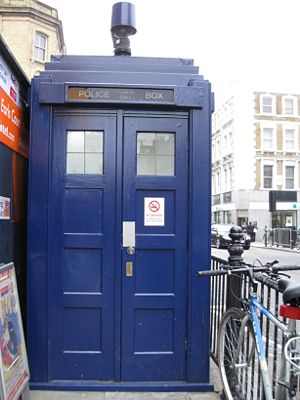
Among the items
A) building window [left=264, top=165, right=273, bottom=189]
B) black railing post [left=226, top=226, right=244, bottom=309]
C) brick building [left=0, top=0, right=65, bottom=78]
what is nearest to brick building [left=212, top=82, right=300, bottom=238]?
building window [left=264, top=165, right=273, bottom=189]

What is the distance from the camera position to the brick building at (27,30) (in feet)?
90.1

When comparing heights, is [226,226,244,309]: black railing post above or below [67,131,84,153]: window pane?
below

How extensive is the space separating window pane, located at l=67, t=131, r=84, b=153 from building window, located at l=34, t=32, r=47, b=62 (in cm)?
2664

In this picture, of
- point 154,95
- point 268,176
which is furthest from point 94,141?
point 268,176

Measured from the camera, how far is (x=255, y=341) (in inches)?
123

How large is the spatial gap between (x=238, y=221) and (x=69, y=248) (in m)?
37.4

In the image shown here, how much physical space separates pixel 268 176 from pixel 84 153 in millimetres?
37158

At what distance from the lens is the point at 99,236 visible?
3852 millimetres

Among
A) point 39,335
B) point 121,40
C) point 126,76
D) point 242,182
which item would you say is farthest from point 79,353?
point 242,182

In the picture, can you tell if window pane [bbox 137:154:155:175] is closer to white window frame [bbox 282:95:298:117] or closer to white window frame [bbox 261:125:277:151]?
white window frame [bbox 261:125:277:151]

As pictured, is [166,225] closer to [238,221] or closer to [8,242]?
[8,242]

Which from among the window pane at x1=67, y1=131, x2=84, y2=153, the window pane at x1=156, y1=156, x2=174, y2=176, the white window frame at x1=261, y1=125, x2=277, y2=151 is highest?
the white window frame at x1=261, y1=125, x2=277, y2=151

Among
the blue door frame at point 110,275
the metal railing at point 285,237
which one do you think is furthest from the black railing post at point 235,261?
the metal railing at point 285,237

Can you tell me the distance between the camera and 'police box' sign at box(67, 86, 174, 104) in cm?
380
